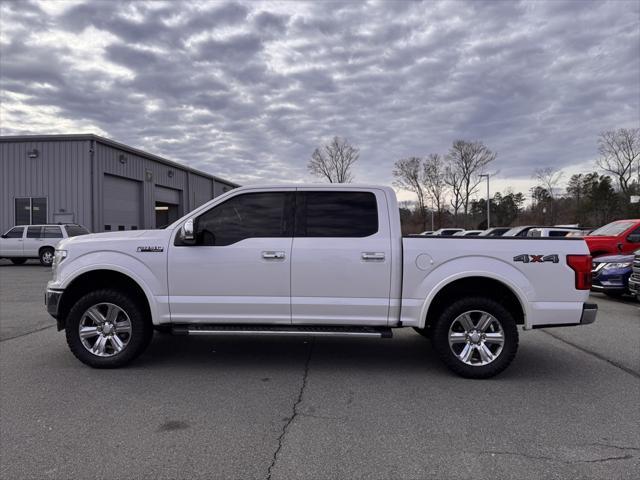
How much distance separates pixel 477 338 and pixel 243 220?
2.80 metres

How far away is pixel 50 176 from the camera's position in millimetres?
25812

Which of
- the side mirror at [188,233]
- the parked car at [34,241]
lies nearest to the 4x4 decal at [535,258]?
the side mirror at [188,233]

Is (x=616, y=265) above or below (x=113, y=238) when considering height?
below

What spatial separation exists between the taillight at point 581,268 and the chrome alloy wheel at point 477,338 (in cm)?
94

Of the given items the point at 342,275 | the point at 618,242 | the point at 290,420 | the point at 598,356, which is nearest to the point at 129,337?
the point at 290,420

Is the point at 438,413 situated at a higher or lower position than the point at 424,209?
lower

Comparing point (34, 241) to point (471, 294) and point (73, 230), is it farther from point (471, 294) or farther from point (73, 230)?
point (471, 294)

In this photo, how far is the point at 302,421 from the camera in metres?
3.91

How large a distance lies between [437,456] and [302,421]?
112cm

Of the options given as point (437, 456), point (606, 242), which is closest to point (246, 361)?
point (437, 456)

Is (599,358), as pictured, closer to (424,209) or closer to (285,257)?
(285,257)

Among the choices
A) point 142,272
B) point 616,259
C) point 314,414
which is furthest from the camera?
point 616,259

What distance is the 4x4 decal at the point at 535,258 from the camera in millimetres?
4957

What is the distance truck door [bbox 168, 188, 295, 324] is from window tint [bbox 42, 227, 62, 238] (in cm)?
1785
